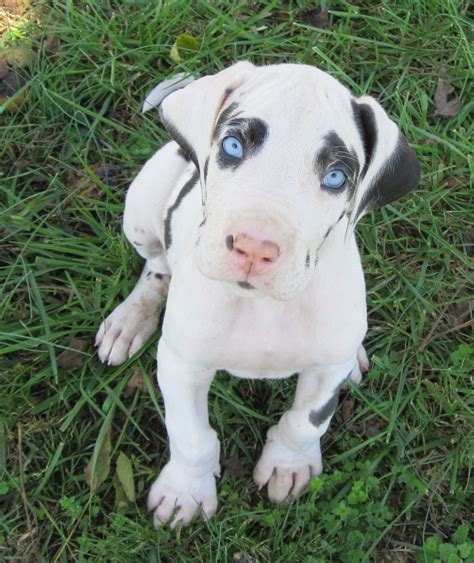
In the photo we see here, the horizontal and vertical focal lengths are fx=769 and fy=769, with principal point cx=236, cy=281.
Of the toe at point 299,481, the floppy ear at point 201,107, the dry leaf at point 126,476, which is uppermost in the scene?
the floppy ear at point 201,107

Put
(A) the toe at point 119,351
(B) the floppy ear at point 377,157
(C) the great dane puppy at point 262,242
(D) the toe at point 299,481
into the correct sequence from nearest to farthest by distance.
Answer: (C) the great dane puppy at point 262,242 → (B) the floppy ear at point 377,157 → (D) the toe at point 299,481 → (A) the toe at point 119,351

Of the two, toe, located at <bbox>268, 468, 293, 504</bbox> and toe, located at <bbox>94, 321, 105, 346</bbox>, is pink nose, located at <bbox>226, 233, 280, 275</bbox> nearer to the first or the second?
toe, located at <bbox>268, 468, 293, 504</bbox>

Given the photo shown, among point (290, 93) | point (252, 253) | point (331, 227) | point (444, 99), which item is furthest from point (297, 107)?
point (444, 99)

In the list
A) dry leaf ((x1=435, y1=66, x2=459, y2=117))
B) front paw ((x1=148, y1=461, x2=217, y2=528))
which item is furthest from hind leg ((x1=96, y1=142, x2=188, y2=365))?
dry leaf ((x1=435, y1=66, x2=459, y2=117))

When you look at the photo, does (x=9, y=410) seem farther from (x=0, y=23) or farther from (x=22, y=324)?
(x=0, y=23)

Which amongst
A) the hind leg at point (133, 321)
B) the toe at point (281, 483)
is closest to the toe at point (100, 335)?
the hind leg at point (133, 321)

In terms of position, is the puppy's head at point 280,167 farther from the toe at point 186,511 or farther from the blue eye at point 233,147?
the toe at point 186,511

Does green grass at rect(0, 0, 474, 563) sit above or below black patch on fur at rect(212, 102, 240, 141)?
below
